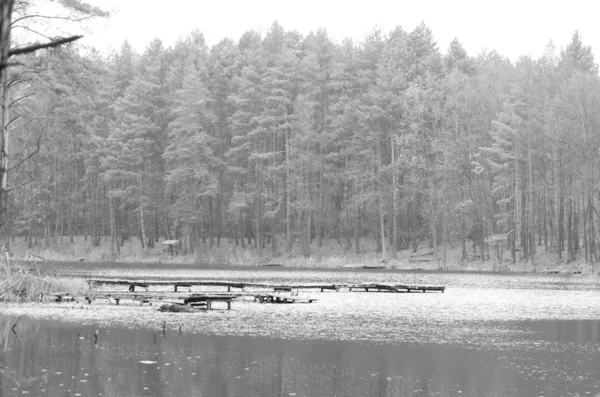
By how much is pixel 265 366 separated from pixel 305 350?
2742 millimetres

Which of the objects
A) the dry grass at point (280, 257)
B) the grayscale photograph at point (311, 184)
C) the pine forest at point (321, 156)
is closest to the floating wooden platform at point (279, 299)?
the grayscale photograph at point (311, 184)

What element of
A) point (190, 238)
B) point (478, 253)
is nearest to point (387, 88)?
point (478, 253)

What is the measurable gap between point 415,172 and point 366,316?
44.7 m

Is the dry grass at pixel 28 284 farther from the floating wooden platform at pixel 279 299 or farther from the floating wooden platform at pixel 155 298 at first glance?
the floating wooden platform at pixel 279 299

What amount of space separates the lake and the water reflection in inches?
→ 1.1

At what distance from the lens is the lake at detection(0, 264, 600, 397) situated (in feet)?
53.5

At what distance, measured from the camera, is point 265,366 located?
1850 centimetres

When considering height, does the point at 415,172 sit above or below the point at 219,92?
below

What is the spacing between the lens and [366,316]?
30.3m

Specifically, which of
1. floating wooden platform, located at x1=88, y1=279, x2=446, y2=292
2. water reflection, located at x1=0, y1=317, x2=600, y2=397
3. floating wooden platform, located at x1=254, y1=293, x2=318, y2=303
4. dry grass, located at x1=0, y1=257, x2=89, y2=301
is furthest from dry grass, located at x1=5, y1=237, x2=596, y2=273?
water reflection, located at x1=0, y1=317, x2=600, y2=397

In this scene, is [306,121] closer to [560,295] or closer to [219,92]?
[219,92]

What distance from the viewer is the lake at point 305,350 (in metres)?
16.3

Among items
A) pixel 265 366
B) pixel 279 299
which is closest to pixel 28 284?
pixel 279 299

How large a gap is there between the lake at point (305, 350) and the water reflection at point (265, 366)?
0.09ft
